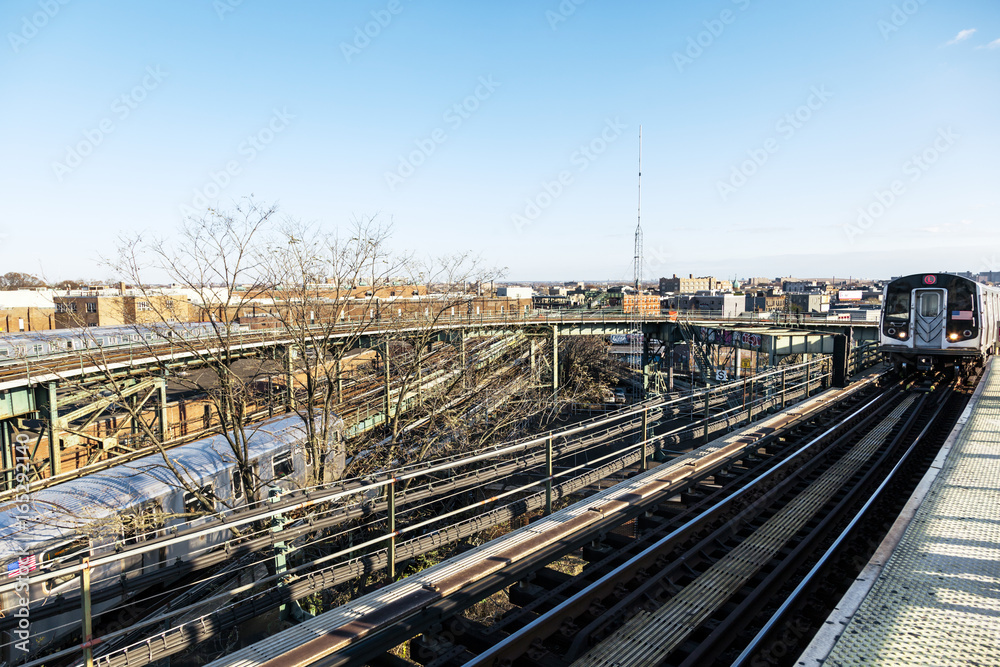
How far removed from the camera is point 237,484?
13320 millimetres

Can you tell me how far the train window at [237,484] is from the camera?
43.1 ft

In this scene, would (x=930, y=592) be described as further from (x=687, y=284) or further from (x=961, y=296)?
(x=687, y=284)

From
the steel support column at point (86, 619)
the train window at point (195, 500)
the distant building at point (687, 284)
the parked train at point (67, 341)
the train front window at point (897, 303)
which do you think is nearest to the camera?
the steel support column at point (86, 619)

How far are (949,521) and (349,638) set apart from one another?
587 cm

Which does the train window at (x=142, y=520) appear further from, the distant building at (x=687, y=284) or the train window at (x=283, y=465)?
the distant building at (x=687, y=284)

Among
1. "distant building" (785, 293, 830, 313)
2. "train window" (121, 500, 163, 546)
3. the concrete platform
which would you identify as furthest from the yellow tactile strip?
"distant building" (785, 293, 830, 313)

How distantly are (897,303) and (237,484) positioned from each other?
19.7 metres

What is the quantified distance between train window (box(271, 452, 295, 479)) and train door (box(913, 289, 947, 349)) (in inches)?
Answer: 729

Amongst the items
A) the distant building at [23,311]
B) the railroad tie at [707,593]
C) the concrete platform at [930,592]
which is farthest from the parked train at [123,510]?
the distant building at [23,311]

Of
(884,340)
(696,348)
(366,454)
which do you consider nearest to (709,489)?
(366,454)

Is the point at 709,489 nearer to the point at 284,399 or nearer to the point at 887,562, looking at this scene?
the point at 887,562

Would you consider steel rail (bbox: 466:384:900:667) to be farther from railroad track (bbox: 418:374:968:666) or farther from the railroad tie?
the railroad tie

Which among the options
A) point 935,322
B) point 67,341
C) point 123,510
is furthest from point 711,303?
point 123,510

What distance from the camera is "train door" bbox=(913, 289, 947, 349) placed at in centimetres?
1609
